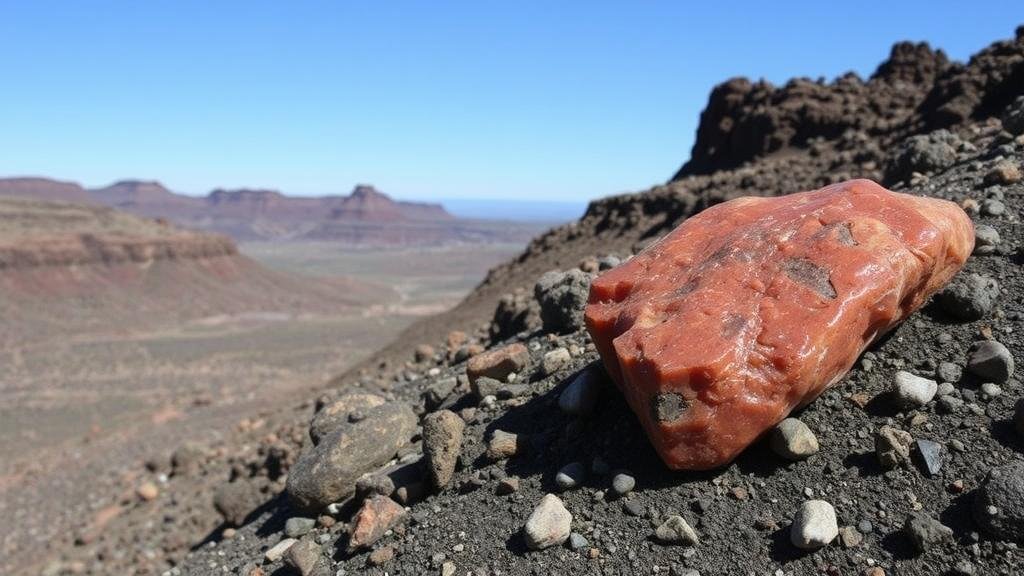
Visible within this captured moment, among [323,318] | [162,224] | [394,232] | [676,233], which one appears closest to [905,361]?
[676,233]

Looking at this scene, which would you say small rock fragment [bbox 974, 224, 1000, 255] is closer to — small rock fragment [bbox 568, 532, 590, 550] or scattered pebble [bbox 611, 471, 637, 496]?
scattered pebble [bbox 611, 471, 637, 496]

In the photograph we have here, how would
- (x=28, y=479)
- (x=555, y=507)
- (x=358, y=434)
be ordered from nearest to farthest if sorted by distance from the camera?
(x=555, y=507) → (x=358, y=434) → (x=28, y=479)

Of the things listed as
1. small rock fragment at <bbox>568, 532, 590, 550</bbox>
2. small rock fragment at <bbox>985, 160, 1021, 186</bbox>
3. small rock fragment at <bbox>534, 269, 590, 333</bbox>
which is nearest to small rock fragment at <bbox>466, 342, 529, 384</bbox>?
small rock fragment at <bbox>534, 269, 590, 333</bbox>

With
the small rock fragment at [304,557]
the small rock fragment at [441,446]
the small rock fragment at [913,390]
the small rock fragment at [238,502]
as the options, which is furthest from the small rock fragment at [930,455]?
the small rock fragment at [238,502]

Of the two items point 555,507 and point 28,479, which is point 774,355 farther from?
point 28,479

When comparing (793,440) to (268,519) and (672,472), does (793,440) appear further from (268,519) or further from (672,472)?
(268,519)
